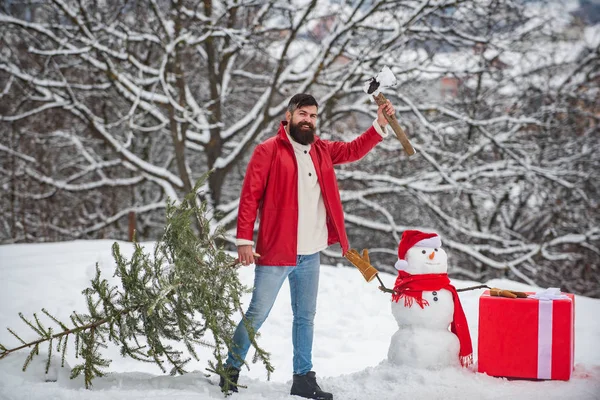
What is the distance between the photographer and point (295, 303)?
3291 mm

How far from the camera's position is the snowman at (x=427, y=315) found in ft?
10.9

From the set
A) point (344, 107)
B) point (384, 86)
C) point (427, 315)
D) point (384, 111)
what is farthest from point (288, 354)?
point (344, 107)

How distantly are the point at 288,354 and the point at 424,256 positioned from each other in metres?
1.76

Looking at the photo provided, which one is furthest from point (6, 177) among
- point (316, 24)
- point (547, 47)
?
point (547, 47)

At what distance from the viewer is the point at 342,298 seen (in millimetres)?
5918

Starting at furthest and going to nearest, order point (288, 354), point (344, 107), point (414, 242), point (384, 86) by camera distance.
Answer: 1. point (344, 107)
2. point (288, 354)
3. point (414, 242)
4. point (384, 86)

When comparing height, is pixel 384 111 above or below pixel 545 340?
above

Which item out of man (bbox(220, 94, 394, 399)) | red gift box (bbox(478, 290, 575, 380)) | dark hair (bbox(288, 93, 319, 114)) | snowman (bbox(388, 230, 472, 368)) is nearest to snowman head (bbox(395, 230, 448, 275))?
snowman (bbox(388, 230, 472, 368))

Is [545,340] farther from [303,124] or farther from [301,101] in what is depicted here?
[301,101]

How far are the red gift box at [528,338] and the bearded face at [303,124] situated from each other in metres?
1.39

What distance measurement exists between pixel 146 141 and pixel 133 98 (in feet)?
10.6

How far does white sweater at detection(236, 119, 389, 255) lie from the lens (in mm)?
3234

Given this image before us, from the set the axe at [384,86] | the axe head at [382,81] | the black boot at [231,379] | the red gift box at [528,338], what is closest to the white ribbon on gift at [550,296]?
the red gift box at [528,338]

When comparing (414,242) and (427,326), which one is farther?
(414,242)
